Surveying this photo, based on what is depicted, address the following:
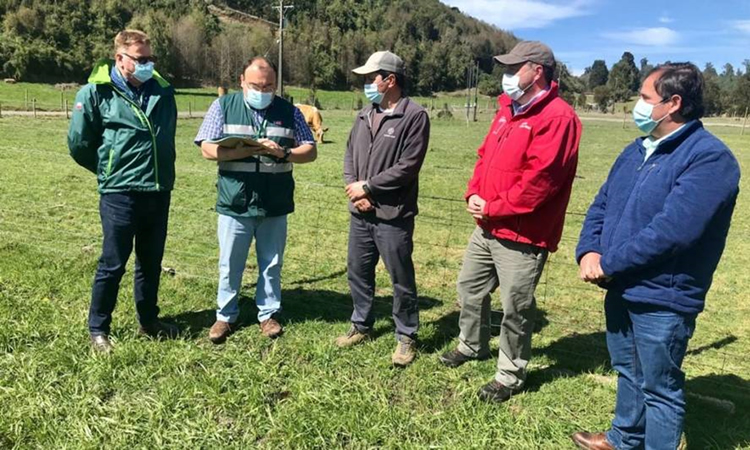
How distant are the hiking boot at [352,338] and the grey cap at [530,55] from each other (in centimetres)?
219

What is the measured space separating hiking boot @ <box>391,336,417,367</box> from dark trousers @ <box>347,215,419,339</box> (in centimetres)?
5

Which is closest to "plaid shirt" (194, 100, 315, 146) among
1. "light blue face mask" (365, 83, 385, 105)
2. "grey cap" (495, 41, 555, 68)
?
"light blue face mask" (365, 83, 385, 105)

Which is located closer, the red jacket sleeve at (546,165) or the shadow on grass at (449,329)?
the red jacket sleeve at (546,165)

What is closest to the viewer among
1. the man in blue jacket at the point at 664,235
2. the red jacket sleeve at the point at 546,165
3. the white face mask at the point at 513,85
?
the man in blue jacket at the point at 664,235

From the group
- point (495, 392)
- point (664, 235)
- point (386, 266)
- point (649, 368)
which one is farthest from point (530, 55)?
point (495, 392)

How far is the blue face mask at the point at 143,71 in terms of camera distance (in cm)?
370

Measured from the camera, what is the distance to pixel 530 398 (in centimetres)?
353

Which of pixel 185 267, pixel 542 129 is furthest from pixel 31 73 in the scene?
pixel 542 129

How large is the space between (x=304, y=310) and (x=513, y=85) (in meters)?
2.61

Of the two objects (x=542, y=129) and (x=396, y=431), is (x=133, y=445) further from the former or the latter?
(x=542, y=129)

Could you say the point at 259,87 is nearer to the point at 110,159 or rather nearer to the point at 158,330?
the point at 110,159

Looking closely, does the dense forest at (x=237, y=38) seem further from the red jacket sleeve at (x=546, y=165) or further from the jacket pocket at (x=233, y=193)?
the red jacket sleeve at (x=546, y=165)

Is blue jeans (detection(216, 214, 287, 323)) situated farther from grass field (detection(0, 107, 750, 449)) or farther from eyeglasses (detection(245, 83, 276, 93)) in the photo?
eyeglasses (detection(245, 83, 276, 93))

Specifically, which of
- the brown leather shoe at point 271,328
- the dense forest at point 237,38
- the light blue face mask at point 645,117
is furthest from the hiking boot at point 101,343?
the dense forest at point 237,38
